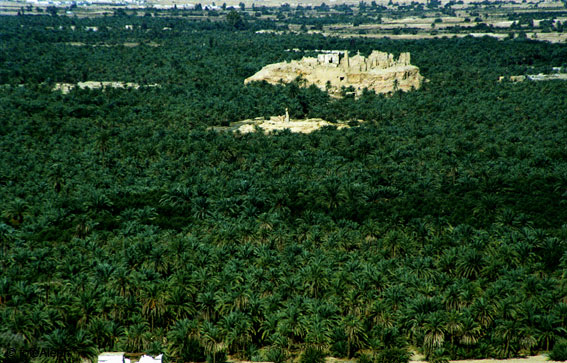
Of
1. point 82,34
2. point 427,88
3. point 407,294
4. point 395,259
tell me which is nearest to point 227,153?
point 395,259

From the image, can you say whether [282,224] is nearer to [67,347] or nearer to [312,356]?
[312,356]

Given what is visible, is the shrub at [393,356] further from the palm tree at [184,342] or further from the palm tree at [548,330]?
the palm tree at [184,342]

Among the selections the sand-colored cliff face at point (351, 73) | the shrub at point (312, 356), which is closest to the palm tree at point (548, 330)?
the shrub at point (312, 356)

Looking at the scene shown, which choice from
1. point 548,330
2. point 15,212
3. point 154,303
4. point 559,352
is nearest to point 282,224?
point 154,303

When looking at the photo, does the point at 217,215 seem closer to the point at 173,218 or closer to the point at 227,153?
the point at 173,218

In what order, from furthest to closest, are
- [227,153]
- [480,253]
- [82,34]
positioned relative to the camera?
[82,34]
[227,153]
[480,253]

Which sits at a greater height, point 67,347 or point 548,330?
point 67,347
